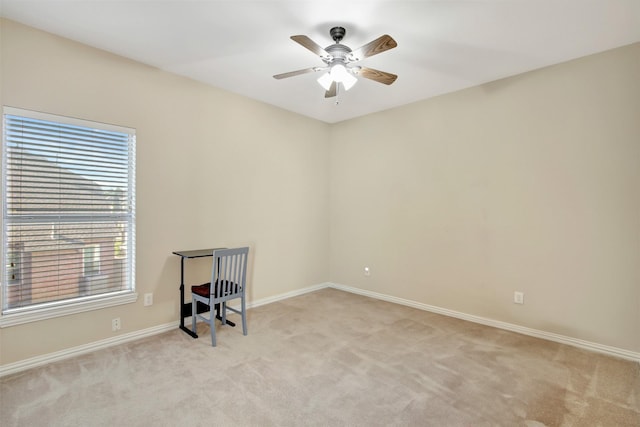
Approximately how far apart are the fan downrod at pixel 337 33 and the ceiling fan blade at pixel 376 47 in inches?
8.0

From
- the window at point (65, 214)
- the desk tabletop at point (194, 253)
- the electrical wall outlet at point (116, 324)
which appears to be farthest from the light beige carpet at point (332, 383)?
the desk tabletop at point (194, 253)

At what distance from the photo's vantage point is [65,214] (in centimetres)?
273

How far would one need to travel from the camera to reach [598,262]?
9.52 ft

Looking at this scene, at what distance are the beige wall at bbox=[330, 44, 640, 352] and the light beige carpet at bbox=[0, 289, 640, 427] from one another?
1.64ft

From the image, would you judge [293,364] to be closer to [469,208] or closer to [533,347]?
[533,347]

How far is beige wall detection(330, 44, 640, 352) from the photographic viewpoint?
111 inches

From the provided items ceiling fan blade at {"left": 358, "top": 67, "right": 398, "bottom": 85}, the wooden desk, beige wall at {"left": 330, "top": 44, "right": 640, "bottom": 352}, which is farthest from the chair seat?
ceiling fan blade at {"left": 358, "top": 67, "right": 398, "bottom": 85}

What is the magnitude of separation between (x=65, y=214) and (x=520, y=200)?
433 cm

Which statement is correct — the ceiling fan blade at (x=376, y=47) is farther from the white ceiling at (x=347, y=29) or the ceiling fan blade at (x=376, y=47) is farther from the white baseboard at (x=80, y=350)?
the white baseboard at (x=80, y=350)

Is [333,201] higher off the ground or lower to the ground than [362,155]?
lower

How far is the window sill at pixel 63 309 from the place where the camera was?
8.06 ft

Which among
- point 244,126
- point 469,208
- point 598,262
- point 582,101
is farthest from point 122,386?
point 582,101

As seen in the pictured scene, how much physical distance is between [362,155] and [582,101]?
102 inches

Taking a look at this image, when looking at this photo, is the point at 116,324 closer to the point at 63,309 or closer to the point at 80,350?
the point at 80,350
